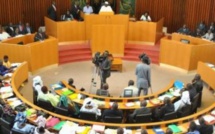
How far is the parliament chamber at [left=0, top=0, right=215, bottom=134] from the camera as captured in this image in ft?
28.1

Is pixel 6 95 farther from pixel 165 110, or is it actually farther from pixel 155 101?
pixel 165 110

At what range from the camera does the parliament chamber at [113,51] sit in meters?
8.56

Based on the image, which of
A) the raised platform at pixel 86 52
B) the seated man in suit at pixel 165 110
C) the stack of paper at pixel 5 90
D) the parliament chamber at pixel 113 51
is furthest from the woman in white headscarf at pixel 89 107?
the raised platform at pixel 86 52

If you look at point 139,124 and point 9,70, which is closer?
point 139,124

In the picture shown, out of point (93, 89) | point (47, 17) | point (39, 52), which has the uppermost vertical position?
point (47, 17)

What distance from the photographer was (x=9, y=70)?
11312mm

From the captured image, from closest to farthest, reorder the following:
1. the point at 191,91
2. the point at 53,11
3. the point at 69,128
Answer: the point at 69,128
the point at 191,91
the point at 53,11

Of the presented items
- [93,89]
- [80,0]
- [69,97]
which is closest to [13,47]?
[93,89]

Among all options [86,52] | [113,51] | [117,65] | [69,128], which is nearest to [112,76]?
[117,65]

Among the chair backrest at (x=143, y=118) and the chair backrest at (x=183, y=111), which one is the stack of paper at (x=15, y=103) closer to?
the chair backrest at (x=143, y=118)

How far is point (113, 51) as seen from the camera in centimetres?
1452

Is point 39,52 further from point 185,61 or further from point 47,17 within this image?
point 185,61

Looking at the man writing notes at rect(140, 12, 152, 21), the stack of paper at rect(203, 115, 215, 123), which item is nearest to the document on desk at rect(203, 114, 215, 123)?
the stack of paper at rect(203, 115, 215, 123)

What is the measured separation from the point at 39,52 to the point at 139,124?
20.7 feet
